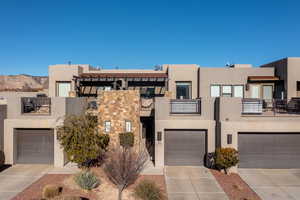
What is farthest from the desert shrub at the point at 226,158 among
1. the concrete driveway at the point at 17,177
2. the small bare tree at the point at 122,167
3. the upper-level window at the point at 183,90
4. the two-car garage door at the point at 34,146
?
the two-car garage door at the point at 34,146

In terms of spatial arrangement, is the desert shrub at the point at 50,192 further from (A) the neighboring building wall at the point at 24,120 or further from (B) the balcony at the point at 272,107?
(B) the balcony at the point at 272,107

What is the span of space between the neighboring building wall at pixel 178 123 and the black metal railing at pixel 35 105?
23.2ft

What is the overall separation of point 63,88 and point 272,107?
59.4 ft

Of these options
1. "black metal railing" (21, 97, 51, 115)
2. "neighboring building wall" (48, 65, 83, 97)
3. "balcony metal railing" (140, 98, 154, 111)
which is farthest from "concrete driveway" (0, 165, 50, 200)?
"neighboring building wall" (48, 65, 83, 97)

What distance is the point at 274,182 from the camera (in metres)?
10.4

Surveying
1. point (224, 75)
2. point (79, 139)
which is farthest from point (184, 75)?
point (79, 139)

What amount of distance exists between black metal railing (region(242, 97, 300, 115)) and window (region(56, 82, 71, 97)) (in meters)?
15.1

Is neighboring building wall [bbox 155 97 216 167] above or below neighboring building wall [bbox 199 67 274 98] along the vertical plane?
below

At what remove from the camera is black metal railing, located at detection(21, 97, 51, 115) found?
1321cm

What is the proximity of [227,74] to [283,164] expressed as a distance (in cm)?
871

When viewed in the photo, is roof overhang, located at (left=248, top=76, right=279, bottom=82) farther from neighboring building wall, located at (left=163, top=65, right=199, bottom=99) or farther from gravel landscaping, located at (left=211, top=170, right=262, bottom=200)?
gravel landscaping, located at (left=211, top=170, right=262, bottom=200)

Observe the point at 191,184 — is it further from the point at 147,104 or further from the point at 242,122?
the point at 147,104

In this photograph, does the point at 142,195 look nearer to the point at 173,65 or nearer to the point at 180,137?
the point at 180,137

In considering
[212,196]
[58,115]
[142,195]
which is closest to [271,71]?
[212,196]
